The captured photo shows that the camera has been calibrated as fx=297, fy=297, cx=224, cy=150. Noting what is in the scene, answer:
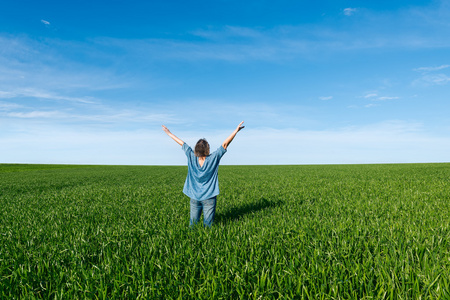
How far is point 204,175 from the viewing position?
20.1 feet

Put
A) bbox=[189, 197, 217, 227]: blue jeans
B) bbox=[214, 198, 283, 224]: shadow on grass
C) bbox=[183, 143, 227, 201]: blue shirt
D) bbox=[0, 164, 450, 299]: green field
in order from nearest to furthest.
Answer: bbox=[0, 164, 450, 299]: green field → bbox=[183, 143, 227, 201]: blue shirt → bbox=[189, 197, 217, 227]: blue jeans → bbox=[214, 198, 283, 224]: shadow on grass

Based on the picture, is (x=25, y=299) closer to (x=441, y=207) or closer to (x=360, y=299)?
(x=360, y=299)

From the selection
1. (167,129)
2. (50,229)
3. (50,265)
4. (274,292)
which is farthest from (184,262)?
(50,229)

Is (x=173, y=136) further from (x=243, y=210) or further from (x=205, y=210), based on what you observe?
(x=243, y=210)

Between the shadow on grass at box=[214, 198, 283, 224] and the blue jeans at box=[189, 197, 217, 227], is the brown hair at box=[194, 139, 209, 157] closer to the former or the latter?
the blue jeans at box=[189, 197, 217, 227]

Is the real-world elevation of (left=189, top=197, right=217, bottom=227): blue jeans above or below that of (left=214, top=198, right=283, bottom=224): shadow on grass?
above

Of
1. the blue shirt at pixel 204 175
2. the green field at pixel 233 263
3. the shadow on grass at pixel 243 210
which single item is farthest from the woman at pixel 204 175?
the shadow on grass at pixel 243 210

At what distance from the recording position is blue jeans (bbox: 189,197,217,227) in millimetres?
6250

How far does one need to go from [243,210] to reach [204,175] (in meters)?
3.01

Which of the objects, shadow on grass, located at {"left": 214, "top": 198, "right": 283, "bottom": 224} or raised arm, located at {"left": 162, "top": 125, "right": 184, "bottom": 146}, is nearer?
raised arm, located at {"left": 162, "top": 125, "right": 184, "bottom": 146}

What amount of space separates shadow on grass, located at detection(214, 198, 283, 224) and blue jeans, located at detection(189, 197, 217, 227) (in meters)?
1.23

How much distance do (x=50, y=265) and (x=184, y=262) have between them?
2.05 meters

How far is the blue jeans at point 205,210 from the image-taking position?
6250mm

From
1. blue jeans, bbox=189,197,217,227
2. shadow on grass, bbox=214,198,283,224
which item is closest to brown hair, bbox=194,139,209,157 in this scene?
blue jeans, bbox=189,197,217,227
